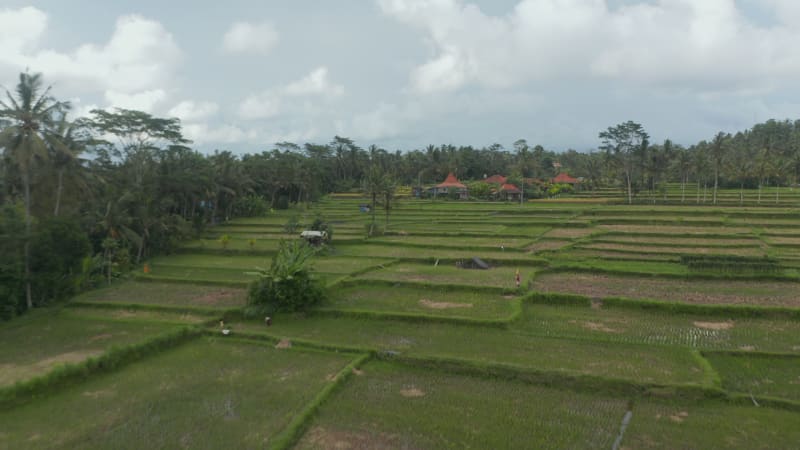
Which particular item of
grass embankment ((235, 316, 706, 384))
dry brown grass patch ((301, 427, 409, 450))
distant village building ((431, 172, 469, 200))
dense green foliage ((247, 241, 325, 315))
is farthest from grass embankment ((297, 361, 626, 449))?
distant village building ((431, 172, 469, 200))

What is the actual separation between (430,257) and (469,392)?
1426 centimetres

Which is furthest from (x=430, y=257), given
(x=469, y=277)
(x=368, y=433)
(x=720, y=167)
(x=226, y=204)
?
(x=720, y=167)

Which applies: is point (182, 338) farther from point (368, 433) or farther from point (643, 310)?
point (643, 310)

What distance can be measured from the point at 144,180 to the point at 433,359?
27.4 m

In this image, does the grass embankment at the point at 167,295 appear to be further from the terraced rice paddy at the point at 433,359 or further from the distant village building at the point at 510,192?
the distant village building at the point at 510,192

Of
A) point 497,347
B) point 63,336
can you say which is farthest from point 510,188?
point 63,336

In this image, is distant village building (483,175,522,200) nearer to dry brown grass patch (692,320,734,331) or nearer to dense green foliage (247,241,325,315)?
dry brown grass patch (692,320,734,331)

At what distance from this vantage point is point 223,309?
17.5 metres

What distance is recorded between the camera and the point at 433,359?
41.5 ft

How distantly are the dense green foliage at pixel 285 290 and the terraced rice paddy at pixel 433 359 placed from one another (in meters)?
0.48

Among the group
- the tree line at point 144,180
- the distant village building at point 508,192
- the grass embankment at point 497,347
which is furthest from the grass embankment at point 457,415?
the distant village building at point 508,192

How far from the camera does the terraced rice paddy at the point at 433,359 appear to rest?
9609 millimetres

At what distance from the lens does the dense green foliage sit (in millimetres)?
16984

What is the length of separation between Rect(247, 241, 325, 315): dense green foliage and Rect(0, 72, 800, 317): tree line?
9.11 m
